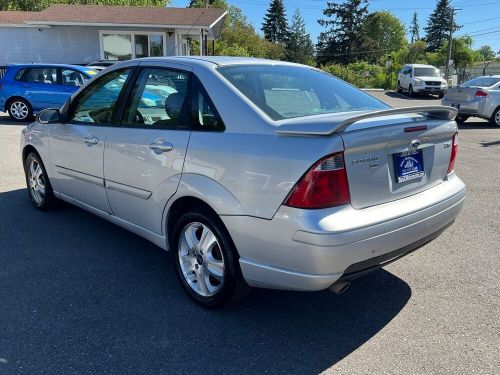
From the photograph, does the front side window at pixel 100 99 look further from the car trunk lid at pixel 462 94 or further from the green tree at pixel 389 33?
the green tree at pixel 389 33

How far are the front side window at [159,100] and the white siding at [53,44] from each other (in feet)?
65.2

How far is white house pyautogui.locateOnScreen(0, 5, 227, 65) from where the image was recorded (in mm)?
21750

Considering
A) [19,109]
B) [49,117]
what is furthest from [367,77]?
[49,117]

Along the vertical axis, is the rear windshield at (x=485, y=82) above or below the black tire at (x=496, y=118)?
above

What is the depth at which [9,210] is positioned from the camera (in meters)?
5.25

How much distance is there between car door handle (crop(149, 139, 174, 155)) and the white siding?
20399 mm

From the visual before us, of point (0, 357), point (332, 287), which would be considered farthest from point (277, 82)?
point (0, 357)

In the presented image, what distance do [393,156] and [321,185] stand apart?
0.60m

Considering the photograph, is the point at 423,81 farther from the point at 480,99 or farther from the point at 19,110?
the point at 19,110

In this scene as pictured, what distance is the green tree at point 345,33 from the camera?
229 feet

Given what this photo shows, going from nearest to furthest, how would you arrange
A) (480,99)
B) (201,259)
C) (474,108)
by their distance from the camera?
(201,259) → (480,99) → (474,108)

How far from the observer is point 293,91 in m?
3.48

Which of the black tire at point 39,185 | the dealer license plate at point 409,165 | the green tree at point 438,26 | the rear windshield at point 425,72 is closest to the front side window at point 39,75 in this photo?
the black tire at point 39,185

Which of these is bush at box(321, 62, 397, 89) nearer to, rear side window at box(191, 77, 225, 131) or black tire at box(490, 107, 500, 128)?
black tire at box(490, 107, 500, 128)
